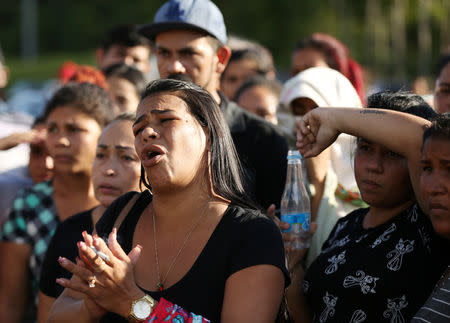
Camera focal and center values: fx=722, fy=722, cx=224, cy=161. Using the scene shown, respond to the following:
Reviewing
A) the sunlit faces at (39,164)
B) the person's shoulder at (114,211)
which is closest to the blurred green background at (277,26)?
the sunlit faces at (39,164)

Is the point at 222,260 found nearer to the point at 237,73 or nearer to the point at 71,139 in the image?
the point at 71,139

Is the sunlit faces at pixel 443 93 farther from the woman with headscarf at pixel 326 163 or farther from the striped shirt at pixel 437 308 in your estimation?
the striped shirt at pixel 437 308

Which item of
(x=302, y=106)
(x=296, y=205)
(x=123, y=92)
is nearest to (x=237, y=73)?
(x=123, y=92)

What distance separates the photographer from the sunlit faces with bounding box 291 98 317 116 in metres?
4.52

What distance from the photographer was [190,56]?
4336 mm

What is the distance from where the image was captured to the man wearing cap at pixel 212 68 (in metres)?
Result: 4.06

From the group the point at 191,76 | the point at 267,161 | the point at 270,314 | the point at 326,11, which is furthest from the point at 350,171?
the point at 326,11

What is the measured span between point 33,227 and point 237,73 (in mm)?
3182

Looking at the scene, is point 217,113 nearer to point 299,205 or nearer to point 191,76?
point 299,205

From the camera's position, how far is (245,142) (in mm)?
4113

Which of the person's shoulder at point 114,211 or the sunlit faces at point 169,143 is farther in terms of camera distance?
the person's shoulder at point 114,211

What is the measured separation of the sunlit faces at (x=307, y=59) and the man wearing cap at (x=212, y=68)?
1317 millimetres

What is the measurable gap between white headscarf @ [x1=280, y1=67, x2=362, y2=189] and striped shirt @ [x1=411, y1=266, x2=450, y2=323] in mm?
1529

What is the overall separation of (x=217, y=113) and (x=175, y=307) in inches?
36.2
